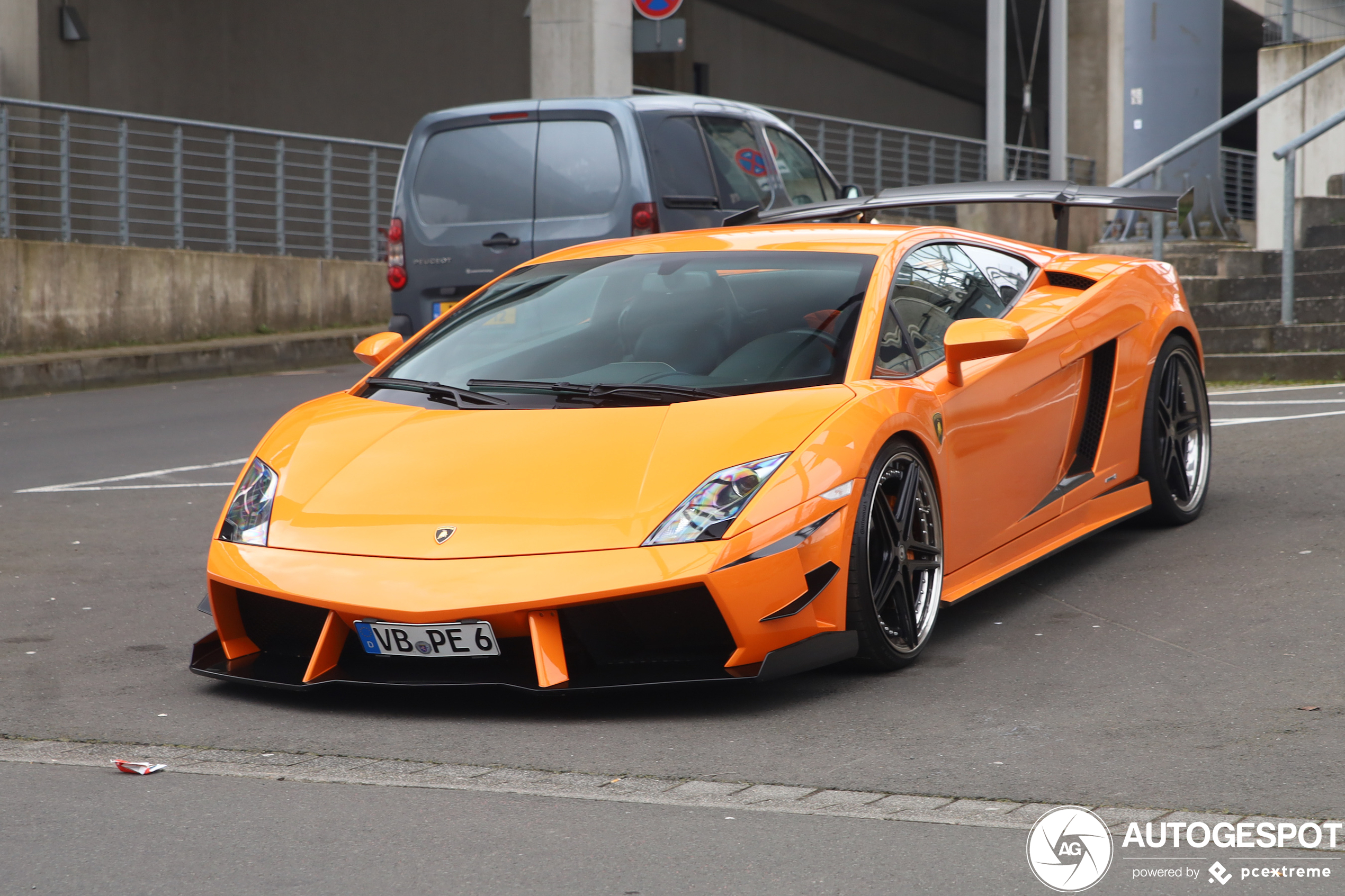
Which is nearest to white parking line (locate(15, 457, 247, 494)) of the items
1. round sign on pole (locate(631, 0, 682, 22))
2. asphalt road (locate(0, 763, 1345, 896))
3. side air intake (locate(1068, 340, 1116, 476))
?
side air intake (locate(1068, 340, 1116, 476))

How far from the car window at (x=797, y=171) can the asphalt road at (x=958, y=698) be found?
5284 mm

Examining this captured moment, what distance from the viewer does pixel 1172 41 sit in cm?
1561

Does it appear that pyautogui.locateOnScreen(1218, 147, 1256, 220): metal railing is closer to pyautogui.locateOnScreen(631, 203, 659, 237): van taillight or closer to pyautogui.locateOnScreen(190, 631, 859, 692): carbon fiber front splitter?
pyautogui.locateOnScreen(631, 203, 659, 237): van taillight

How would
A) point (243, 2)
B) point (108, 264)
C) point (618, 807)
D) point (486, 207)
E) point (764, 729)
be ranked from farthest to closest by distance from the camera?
1. point (243, 2)
2. point (108, 264)
3. point (486, 207)
4. point (764, 729)
5. point (618, 807)

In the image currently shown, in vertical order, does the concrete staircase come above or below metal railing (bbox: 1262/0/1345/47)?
below

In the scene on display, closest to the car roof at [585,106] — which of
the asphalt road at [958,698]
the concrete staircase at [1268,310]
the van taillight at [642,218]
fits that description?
the van taillight at [642,218]

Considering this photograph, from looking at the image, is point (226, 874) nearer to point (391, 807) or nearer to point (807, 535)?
point (391, 807)

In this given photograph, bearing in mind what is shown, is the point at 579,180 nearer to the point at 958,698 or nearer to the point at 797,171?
the point at 797,171

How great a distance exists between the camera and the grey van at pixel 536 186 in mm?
10461

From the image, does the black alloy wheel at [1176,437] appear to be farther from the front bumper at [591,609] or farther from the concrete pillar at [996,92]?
the concrete pillar at [996,92]

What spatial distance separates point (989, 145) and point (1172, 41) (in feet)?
14.7

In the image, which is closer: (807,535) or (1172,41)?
(807,535)

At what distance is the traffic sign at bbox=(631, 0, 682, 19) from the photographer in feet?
54.3

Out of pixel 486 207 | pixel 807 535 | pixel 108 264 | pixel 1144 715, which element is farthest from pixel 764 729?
pixel 108 264
